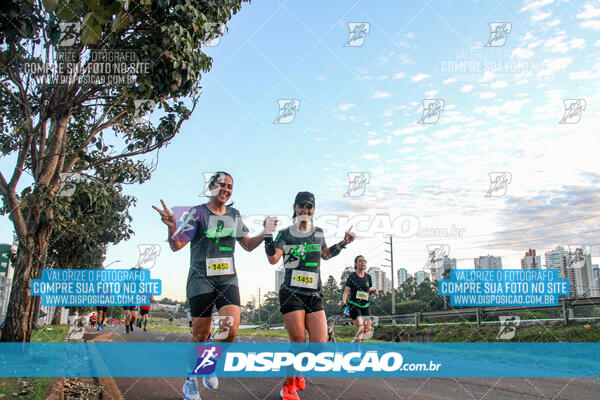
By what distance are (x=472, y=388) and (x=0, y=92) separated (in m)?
11.9

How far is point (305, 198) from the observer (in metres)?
5.13

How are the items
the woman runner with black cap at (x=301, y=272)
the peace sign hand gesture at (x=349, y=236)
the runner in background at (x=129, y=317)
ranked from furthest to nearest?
the runner in background at (x=129, y=317), the peace sign hand gesture at (x=349, y=236), the woman runner with black cap at (x=301, y=272)

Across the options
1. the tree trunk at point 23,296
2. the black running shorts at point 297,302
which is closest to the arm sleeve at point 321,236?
the black running shorts at point 297,302

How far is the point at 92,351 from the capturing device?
9.40 meters

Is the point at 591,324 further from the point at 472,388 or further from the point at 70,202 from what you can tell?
the point at 70,202

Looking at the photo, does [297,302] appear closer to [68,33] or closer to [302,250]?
[302,250]

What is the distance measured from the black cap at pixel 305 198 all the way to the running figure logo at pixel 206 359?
5.96 feet

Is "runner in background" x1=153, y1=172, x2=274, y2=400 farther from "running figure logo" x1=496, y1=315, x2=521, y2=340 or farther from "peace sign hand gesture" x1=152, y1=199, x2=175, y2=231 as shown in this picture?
"running figure logo" x1=496, y1=315, x2=521, y2=340

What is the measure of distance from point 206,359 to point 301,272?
4.43ft

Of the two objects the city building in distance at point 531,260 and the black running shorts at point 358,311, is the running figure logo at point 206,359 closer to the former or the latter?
the black running shorts at point 358,311

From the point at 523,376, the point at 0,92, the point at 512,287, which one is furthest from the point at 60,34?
the point at 512,287

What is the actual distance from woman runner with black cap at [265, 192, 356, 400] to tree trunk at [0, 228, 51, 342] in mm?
5967

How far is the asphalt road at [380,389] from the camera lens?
503cm

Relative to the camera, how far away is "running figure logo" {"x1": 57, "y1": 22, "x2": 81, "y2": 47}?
24.8 ft
